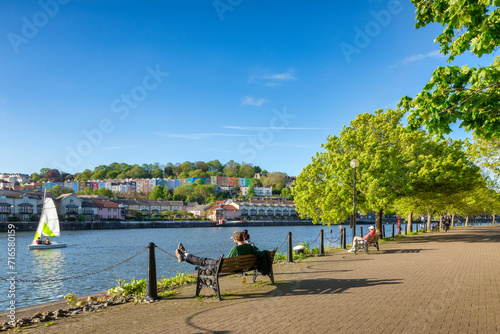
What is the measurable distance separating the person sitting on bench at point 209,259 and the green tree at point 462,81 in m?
4.85

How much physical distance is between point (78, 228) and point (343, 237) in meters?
87.0

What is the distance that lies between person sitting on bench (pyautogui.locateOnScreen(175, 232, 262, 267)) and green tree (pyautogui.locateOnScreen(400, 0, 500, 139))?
485cm

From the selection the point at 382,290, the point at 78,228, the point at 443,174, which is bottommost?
the point at 78,228

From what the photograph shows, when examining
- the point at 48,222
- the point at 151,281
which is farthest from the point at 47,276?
the point at 48,222

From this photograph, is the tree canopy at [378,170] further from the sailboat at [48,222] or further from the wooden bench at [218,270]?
the sailboat at [48,222]

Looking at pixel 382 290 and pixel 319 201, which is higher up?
pixel 319 201

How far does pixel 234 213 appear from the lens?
5723 inches

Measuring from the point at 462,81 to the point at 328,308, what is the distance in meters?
5.18

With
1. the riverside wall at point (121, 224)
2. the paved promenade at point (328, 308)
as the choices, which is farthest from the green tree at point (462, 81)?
the riverside wall at point (121, 224)

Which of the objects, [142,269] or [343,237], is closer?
[343,237]

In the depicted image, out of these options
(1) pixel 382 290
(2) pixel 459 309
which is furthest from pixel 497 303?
(1) pixel 382 290

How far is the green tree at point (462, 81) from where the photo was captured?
6.77 meters

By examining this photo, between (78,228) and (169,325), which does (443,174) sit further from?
(78,228)

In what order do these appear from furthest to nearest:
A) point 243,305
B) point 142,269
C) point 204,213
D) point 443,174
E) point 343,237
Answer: point 204,213 < point 443,174 < point 142,269 < point 343,237 < point 243,305
